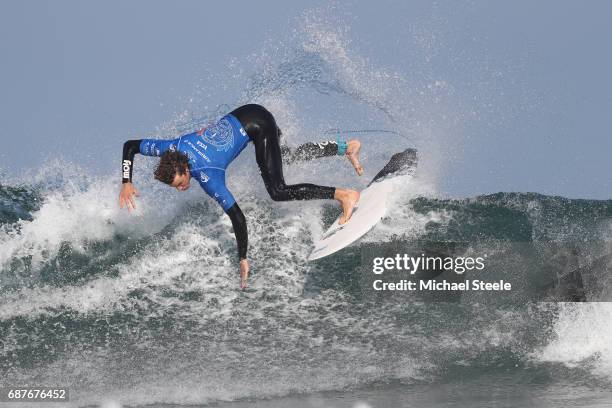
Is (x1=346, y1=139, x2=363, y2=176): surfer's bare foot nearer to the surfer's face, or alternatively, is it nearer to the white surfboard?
the white surfboard

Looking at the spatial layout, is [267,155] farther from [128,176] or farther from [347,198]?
[128,176]

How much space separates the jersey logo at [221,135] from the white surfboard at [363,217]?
141 cm

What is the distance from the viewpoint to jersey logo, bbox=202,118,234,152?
6238mm

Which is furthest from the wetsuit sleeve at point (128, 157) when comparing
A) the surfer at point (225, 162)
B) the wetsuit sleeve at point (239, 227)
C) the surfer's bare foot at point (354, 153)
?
the surfer's bare foot at point (354, 153)

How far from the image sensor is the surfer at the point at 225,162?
5910mm

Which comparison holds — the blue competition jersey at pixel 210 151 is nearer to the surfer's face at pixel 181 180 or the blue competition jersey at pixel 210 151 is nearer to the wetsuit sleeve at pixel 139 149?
the wetsuit sleeve at pixel 139 149

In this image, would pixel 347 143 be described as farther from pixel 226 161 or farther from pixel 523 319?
pixel 523 319

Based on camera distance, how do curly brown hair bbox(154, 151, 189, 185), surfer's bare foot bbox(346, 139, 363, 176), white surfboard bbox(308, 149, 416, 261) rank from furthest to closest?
1. surfer's bare foot bbox(346, 139, 363, 176)
2. white surfboard bbox(308, 149, 416, 261)
3. curly brown hair bbox(154, 151, 189, 185)

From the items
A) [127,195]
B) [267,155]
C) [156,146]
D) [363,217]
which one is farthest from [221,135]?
[363,217]

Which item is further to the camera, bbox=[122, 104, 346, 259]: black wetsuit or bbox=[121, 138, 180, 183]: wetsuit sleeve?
bbox=[122, 104, 346, 259]: black wetsuit

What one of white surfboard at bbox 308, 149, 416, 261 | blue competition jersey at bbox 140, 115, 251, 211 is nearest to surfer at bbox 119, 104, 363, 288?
blue competition jersey at bbox 140, 115, 251, 211

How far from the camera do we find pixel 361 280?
733 centimetres

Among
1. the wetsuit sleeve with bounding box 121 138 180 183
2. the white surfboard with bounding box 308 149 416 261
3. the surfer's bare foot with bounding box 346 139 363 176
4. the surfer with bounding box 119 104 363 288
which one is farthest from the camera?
the surfer's bare foot with bounding box 346 139 363 176

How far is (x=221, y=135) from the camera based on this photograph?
633cm
